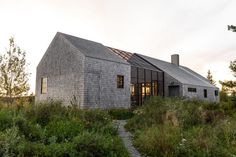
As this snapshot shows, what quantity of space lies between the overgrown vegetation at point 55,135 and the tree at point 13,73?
7.97 meters

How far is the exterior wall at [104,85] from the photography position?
614 inches

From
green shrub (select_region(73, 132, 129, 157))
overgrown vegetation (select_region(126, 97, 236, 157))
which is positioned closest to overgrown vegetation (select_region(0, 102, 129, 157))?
green shrub (select_region(73, 132, 129, 157))

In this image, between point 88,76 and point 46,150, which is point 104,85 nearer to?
point 88,76

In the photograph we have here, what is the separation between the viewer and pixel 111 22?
1454 centimetres

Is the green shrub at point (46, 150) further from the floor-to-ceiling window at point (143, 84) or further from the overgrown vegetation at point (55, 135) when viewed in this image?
the floor-to-ceiling window at point (143, 84)

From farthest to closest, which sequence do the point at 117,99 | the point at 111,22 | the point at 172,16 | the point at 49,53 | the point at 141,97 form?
the point at 141,97
the point at 49,53
the point at 117,99
the point at 111,22
the point at 172,16

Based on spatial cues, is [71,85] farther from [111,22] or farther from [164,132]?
[164,132]

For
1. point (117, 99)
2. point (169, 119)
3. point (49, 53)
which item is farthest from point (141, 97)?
point (169, 119)

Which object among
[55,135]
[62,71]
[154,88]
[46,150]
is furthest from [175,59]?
[46,150]

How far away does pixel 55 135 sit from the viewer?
646 centimetres

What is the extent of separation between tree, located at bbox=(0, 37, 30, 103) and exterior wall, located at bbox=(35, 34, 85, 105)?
1653 millimetres

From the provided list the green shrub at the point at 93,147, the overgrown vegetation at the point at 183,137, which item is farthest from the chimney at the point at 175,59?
the green shrub at the point at 93,147

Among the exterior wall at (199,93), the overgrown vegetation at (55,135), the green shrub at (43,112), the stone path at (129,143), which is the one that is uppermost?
the exterior wall at (199,93)

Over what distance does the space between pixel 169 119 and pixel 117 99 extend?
8.77 metres
